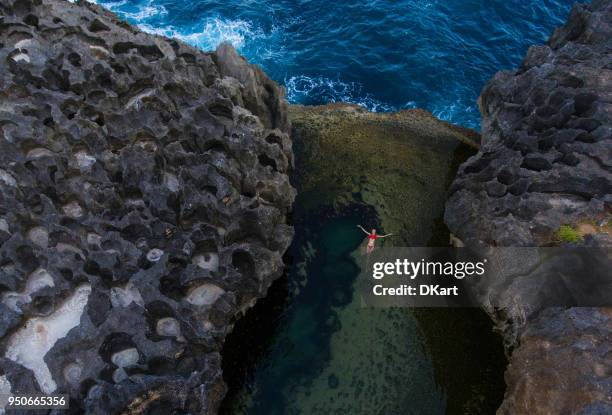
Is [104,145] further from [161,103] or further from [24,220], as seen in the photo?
[24,220]

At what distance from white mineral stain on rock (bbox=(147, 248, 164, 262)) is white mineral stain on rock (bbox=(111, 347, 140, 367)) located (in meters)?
3.46

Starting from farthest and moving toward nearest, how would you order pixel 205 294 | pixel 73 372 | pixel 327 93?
pixel 327 93 → pixel 205 294 → pixel 73 372

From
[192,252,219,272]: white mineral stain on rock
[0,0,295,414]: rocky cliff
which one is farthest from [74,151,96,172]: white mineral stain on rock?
[192,252,219,272]: white mineral stain on rock

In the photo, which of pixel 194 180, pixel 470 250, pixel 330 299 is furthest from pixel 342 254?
pixel 194 180

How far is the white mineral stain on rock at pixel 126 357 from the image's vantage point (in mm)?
15789

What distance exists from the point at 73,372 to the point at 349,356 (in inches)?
389

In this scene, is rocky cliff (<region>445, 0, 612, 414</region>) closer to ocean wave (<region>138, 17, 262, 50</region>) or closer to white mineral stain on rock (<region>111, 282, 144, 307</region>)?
white mineral stain on rock (<region>111, 282, 144, 307</region>)

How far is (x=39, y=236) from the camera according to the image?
59.2 feet

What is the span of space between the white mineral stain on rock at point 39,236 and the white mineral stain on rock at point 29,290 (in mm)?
1308

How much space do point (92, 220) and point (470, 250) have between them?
1559 cm

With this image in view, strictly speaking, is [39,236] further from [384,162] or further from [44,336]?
[384,162]

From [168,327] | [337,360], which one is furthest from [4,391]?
[337,360]

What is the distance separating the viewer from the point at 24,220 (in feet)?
57.7

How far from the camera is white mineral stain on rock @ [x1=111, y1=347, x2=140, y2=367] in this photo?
51.8 feet
